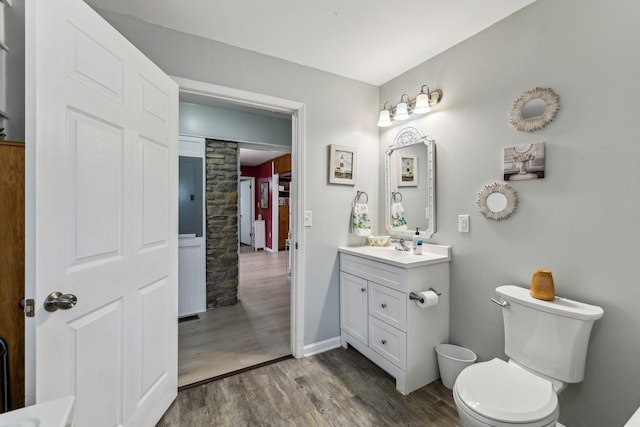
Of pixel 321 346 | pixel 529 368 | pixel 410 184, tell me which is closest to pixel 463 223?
pixel 410 184

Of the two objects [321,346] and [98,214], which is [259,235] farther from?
[98,214]

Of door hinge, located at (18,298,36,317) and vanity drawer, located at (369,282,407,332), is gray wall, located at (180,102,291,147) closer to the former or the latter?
vanity drawer, located at (369,282,407,332)

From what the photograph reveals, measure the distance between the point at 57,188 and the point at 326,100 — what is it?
1918mm

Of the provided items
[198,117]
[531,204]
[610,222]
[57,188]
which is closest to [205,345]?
[57,188]

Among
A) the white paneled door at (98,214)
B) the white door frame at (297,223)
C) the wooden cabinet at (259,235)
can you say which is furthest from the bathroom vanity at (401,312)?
the wooden cabinet at (259,235)

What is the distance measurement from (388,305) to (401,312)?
4.7 inches

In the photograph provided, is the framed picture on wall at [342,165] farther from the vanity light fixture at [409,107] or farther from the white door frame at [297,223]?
the vanity light fixture at [409,107]

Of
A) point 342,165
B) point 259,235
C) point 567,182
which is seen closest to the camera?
point 567,182

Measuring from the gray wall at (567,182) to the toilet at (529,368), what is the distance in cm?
16

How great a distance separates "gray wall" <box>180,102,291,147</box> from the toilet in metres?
2.94

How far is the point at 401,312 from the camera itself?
5.92 feet

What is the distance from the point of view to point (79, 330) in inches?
42.4

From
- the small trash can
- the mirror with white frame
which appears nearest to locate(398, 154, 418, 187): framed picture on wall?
the mirror with white frame

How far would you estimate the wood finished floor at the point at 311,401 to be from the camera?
1570mm
